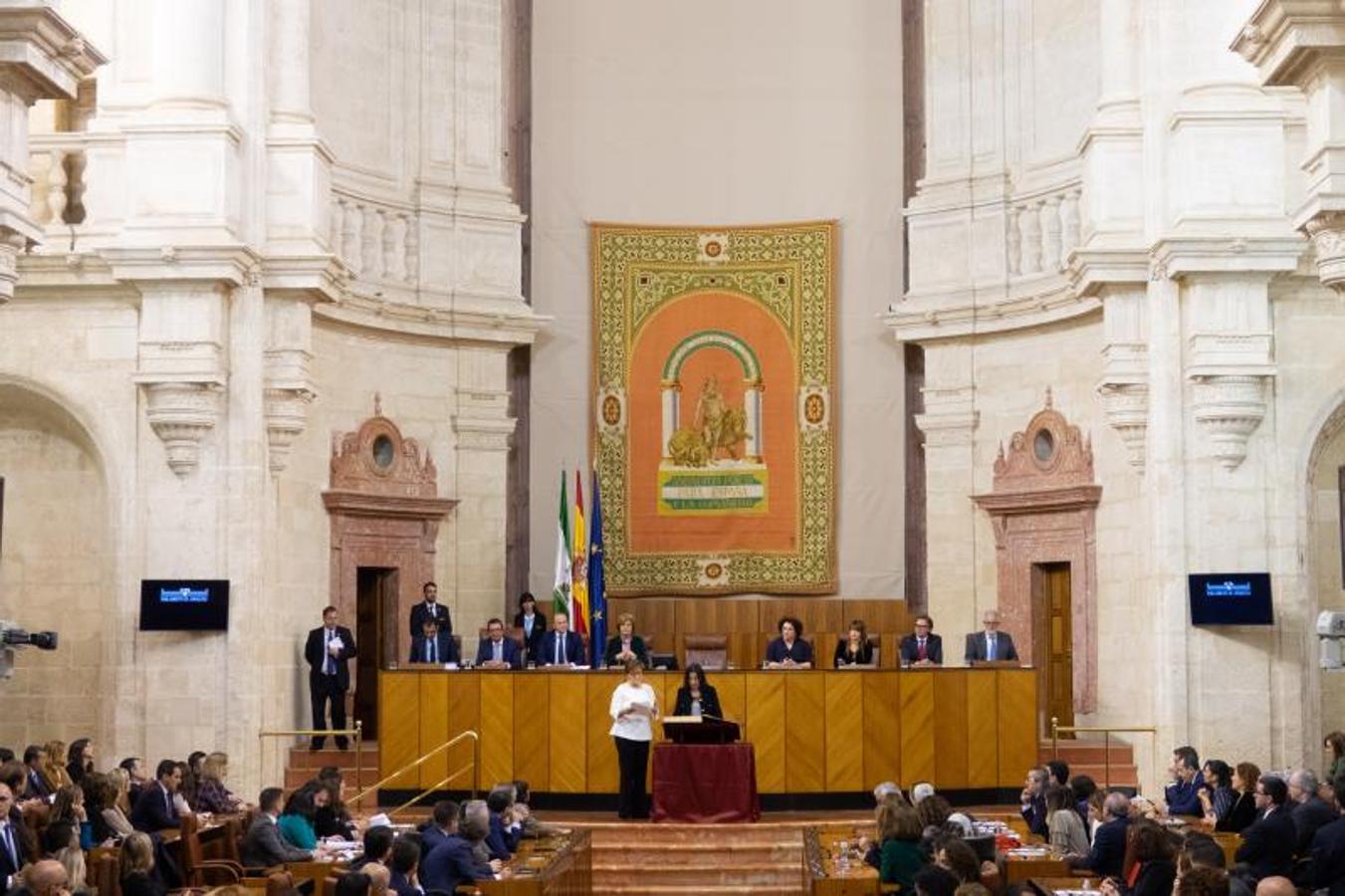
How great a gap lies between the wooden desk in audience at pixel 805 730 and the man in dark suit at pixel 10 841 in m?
6.08

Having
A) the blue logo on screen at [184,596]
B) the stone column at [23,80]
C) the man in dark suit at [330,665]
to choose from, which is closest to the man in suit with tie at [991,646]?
the man in dark suit at [330,665]

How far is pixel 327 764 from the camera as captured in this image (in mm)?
17188

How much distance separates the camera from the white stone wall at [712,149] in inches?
825

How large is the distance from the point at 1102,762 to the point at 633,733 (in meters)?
4.02

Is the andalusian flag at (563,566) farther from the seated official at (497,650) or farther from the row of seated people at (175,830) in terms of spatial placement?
the row of seated people at (175,830)

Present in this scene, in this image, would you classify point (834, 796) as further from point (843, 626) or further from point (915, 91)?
point (915, 91)

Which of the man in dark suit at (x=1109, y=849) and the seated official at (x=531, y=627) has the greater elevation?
the seated official at (x=531, y=627)

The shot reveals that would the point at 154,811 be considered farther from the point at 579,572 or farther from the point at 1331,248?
the point at 1331,248

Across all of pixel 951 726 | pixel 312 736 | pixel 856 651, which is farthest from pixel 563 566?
pixel 951 726

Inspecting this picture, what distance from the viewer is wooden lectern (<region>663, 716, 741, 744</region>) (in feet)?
51.0

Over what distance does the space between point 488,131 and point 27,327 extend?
5633mm

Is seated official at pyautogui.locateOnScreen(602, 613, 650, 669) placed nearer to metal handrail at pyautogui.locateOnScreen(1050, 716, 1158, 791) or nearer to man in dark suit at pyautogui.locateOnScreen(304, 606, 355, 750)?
man in dark suit at pyautogui.locateOnScreen(304, 606, 355, 750)

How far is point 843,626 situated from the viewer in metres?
20.3

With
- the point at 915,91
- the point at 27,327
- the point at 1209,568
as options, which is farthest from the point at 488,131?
the point at 1209,568
